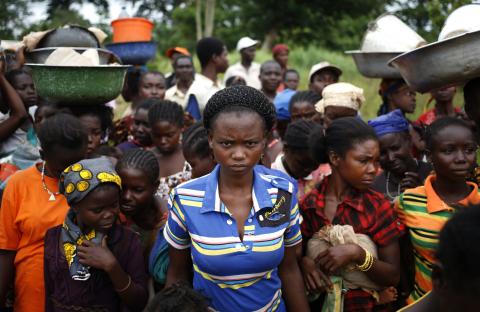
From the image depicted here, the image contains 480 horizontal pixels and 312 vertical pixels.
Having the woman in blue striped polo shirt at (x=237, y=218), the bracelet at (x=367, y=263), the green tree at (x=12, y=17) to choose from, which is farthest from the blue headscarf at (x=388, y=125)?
the green tree at (x=12, y=17)

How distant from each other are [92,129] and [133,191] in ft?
2.30

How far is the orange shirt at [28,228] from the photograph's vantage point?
9.14ft

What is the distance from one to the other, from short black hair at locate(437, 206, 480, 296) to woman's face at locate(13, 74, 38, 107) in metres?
3.89

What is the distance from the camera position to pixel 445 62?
2428mm

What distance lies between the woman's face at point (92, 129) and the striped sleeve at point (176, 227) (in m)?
1.31

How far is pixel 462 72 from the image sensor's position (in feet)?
7.88

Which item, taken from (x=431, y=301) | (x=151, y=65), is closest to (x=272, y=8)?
(x=151, y=65)

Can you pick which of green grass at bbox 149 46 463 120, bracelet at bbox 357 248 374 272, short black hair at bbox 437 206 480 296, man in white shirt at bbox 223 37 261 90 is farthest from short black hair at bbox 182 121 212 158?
green grass at bbox 149 46 463 120

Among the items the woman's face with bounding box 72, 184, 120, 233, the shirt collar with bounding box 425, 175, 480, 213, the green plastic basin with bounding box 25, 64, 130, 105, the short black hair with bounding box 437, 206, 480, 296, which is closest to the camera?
the short black hair with bounding box 437, 206, 480, 296

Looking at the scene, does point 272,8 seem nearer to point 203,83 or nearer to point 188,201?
point 203,83

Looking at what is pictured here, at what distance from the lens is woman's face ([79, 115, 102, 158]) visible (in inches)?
140

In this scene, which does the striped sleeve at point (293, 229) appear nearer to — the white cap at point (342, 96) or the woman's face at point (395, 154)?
the woman's face at point (395, 154)

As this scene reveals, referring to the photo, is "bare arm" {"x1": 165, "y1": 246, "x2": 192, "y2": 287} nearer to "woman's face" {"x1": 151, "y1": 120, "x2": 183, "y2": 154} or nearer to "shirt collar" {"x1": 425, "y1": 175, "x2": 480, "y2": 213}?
"shirt collar" {"x1": 425, "y1": 175, "x2": 480, "y2": 213}

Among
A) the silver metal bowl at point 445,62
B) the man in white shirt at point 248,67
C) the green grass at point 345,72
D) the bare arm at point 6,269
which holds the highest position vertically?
the silver metal bowl at point 445,62
